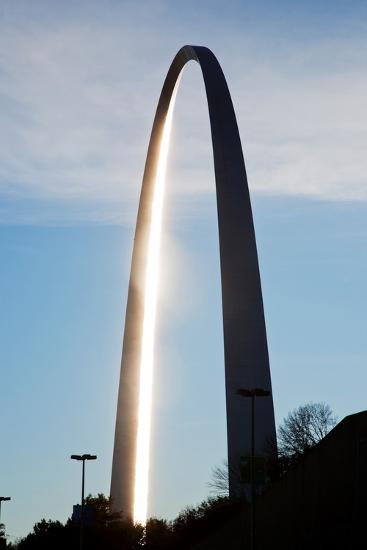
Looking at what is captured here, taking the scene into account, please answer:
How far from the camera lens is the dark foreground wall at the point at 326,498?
3612cm

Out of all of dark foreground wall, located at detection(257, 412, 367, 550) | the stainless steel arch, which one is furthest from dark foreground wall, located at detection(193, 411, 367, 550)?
the stainless steel arch

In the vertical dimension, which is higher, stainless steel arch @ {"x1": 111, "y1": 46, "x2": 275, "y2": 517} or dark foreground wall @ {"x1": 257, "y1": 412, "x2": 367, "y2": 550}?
stainless steel arch @ {"x1": 111, "y1": 46, "x2": 275, "y2": 517}

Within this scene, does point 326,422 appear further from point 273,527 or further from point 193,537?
point 273,527

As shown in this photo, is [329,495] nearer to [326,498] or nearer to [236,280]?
[326,498]

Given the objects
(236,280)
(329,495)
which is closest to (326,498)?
(329,495)

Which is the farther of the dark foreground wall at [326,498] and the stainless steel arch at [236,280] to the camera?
the stainless steel arch at [236,280]

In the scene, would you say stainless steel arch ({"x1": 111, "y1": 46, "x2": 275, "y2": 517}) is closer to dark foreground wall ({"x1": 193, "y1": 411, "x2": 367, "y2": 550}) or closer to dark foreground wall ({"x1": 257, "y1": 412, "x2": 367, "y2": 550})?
dark foreground wall ({"x1": 193, "y1": 411, "x2": 367, "y2": 550})

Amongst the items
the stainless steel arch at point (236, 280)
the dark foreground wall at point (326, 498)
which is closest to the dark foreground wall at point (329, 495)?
the dark foreground wall at point (326, 498)

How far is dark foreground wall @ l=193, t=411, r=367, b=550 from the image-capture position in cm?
3612

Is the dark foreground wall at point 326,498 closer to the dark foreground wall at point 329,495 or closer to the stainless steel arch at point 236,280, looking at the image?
the dark foreground wall at point 329,495

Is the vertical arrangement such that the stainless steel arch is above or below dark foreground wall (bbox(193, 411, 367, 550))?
above

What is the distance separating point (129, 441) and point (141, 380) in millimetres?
3708

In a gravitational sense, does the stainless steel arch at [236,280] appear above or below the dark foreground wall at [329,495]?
above

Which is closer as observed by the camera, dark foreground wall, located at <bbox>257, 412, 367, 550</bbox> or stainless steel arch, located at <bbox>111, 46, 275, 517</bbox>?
dark foreground wall, located at <bbox>257, 412, 367, 550</bbox>
